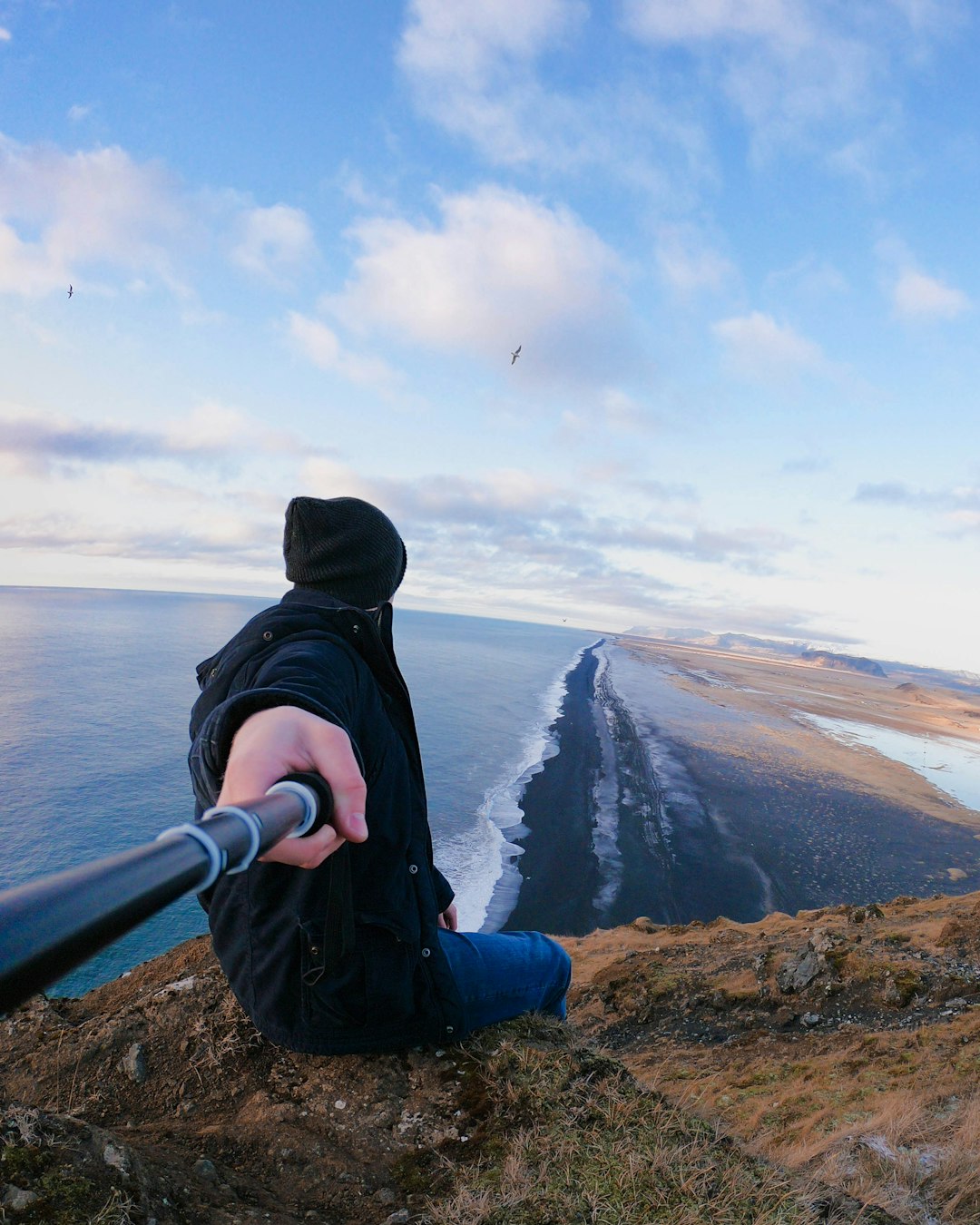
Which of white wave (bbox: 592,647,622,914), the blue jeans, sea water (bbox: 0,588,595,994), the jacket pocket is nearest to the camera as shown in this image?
the jacket pocket

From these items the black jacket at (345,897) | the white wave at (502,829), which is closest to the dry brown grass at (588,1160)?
the black jacket at (345,897)

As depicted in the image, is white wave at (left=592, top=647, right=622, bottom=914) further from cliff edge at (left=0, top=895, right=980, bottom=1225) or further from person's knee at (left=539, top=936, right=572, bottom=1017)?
person's knee at (left=539, top=936, right=572, bottom=1017)

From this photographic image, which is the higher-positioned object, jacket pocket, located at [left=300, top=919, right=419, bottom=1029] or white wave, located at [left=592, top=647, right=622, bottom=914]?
jacket pocket, located at [left=300, top=919, right=419, bottom=1029]

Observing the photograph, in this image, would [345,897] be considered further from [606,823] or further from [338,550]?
[606,823]

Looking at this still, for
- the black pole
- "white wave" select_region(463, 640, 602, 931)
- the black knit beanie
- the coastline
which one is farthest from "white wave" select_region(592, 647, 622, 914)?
the black pole

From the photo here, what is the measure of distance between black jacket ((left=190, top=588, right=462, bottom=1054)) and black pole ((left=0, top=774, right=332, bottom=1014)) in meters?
1.04

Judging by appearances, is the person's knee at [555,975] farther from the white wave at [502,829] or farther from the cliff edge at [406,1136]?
the white wave at [502,829]

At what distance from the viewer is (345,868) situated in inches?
101

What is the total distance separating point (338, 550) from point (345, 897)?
156cm

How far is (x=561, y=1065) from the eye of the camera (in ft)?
13.4

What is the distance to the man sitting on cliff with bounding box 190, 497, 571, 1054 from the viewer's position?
8.39 ft

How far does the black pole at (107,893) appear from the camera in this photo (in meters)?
0.79

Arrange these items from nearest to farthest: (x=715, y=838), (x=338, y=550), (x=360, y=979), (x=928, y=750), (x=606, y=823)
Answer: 1. (x=360, y=979)
2. (x=338, y=550)
3. (x=715, y=838)
4. (x=606, y=823)
5. (x=928, y=750)

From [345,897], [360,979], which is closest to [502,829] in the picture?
[360,979]
